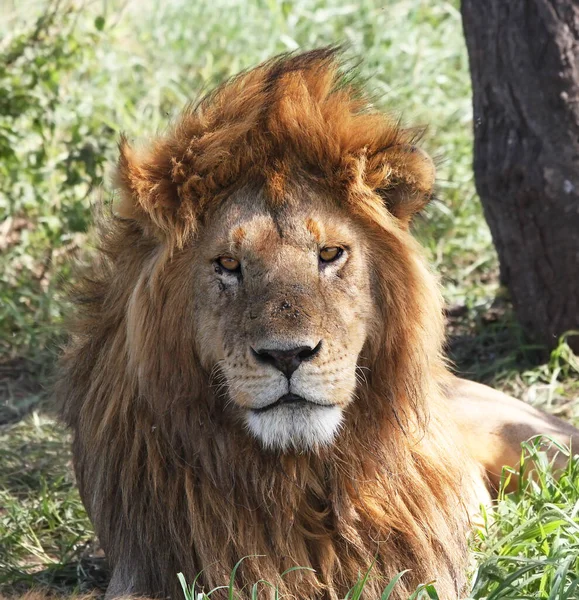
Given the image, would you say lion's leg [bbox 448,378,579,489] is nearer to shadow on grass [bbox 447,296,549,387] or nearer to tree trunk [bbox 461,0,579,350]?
shadow on grass [bbox 447,296,549,387]

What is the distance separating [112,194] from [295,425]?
4.71ft

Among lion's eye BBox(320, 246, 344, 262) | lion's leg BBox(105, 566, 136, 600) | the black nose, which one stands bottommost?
lion's leg BBox(105, 566, 136, 600)

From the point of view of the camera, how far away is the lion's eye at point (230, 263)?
2863 millimetres

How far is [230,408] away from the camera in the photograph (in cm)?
292

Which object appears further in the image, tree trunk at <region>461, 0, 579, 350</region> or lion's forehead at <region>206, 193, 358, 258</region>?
tree trunk at <region>461, 0, 579, 350</region>

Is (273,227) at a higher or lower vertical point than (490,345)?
higher

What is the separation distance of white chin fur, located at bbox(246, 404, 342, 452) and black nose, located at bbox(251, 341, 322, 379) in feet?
0.38

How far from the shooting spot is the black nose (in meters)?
2.66

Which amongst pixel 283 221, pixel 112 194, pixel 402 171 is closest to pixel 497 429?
pixel 402 171

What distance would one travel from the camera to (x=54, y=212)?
640 cm

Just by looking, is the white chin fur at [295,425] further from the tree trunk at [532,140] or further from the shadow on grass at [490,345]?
the tree trunk at [532,140]

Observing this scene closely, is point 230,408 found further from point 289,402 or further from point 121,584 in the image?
point 121,584

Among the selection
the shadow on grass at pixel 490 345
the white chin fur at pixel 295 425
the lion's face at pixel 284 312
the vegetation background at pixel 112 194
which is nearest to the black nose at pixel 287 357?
the lion's face at pixel 284 312

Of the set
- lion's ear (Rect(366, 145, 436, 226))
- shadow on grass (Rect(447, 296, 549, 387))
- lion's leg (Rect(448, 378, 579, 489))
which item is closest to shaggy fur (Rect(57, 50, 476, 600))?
lion's ear (Rect(366, 145, 436, 226))
